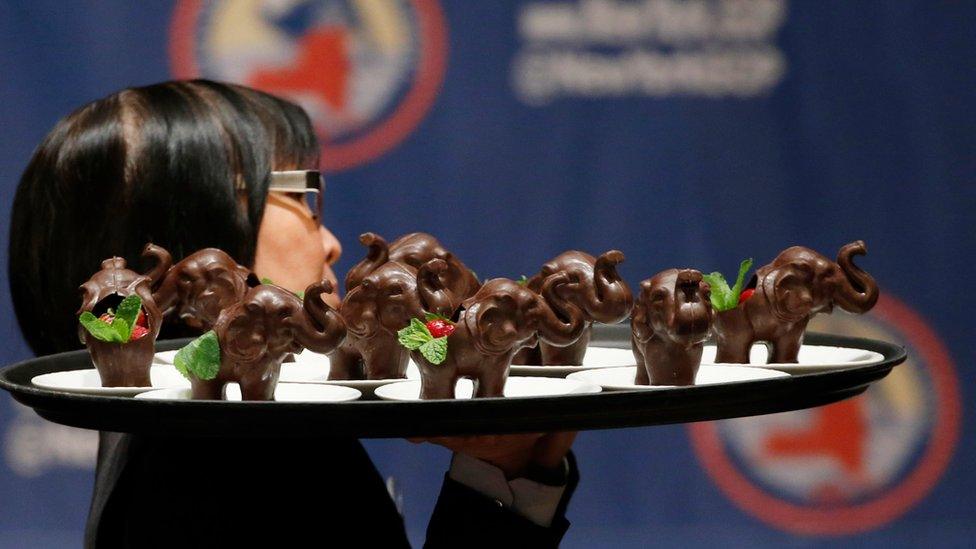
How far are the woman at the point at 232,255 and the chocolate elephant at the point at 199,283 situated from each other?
0.19 metres

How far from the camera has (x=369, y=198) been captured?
11.5 feet

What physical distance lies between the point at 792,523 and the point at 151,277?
221cm

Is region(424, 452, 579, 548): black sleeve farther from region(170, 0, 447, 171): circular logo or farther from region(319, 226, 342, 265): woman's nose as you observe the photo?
region(170, 0, 447, 171): circular logo

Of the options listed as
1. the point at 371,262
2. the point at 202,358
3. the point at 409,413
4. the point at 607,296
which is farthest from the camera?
the point at 371,262

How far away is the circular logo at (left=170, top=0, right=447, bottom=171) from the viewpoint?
339 centimetres

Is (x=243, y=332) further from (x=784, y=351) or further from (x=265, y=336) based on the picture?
(x=784, y=351)

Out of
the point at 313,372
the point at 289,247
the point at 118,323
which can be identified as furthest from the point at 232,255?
the point at 118,323

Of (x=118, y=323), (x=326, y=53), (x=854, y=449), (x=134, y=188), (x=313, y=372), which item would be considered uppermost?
(x=326, y=53)

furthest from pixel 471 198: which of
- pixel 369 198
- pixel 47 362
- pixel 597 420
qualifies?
pixel 597 420

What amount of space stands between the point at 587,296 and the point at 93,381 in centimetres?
73

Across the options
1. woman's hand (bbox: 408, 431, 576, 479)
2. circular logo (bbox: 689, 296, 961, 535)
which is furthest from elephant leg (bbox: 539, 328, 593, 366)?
circular logo (bbox: 689, 296, 961, 535)

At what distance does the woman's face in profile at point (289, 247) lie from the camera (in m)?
2.21

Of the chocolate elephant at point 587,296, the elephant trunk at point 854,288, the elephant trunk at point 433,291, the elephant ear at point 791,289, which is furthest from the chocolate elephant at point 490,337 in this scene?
the elephant trunk at point 854,288

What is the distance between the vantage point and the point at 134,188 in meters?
2.12
